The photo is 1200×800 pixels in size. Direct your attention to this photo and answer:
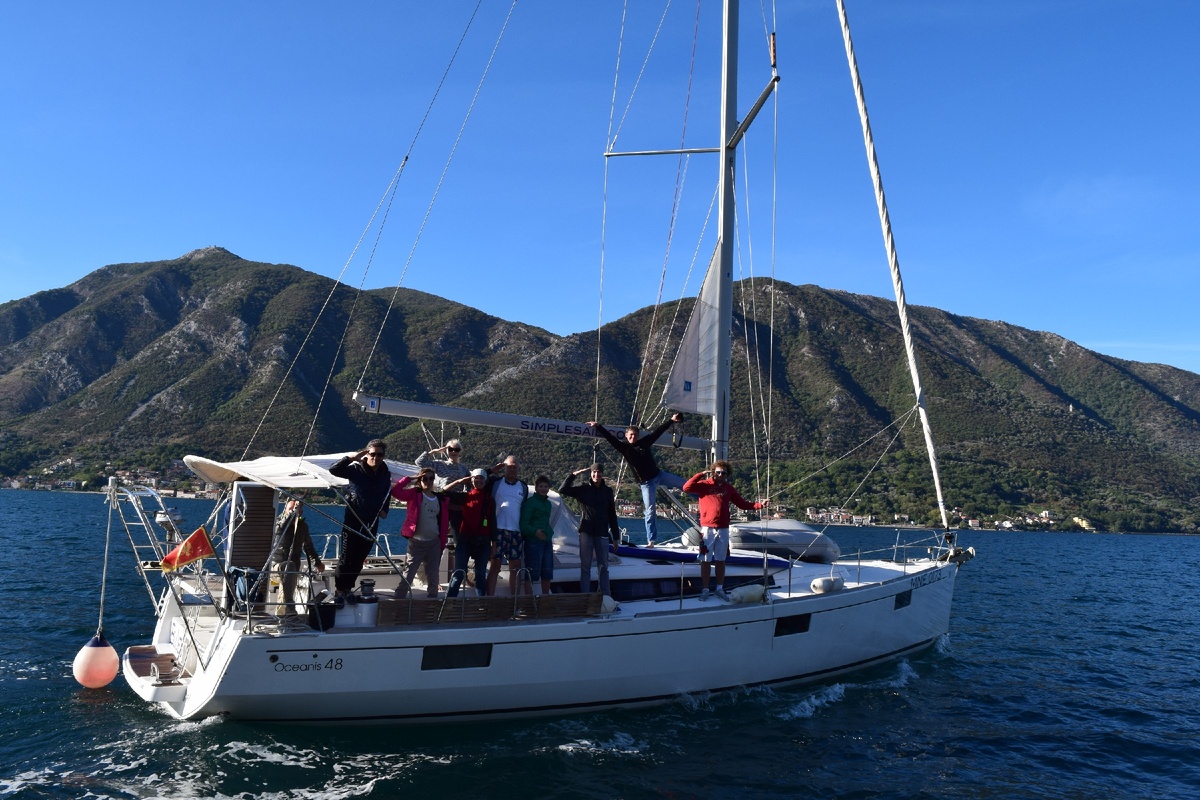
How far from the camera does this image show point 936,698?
11555mm

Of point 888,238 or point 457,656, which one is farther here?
point 888,238

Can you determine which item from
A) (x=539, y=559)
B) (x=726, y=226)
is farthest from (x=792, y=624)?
(x=726, y=226)

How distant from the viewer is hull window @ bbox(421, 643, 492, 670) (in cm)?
823

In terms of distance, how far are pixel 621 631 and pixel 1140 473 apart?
109 m

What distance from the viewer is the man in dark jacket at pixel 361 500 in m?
8.50

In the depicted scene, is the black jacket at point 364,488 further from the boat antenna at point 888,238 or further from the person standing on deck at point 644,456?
the boat antenna at point 888,238

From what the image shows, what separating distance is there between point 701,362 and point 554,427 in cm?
274

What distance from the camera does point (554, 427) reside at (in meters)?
11.7

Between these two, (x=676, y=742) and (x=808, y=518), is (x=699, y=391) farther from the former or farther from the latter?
(x=808, y=518)

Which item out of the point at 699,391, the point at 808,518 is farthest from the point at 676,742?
the point at 808,518

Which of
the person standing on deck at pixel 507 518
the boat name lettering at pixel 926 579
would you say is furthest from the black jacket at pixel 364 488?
the boat name lettering at pixel 926 579

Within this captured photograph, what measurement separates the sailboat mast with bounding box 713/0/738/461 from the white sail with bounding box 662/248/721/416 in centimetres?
7

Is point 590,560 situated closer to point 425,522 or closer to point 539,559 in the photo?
point 539,559

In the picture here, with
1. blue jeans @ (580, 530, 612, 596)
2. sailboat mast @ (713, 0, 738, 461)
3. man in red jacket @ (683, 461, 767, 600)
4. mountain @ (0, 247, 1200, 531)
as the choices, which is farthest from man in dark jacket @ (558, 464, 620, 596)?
mountain @ (0, 247, 1200, 531)
